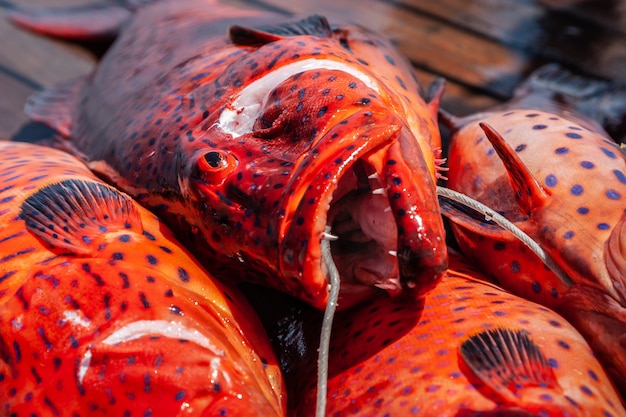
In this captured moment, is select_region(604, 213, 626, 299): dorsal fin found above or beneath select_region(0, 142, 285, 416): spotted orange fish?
above

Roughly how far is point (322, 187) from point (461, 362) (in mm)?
533

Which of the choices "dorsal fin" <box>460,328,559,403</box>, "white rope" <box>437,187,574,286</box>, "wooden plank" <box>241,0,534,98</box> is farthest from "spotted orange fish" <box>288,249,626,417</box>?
"wooden plank" <box>241,0,534,98</box>

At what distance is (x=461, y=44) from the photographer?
3.99 meters

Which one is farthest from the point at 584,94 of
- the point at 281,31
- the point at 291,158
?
the point at 291,158

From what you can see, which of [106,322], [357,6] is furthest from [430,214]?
[357,6]

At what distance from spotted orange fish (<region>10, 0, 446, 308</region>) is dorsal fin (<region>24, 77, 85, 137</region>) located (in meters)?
0.67

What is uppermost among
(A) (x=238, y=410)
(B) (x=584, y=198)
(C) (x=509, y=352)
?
(B) (x=584, y=198)

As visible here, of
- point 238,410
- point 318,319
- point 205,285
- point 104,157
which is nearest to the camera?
point 238,410

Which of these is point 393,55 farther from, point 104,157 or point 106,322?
point 106,322

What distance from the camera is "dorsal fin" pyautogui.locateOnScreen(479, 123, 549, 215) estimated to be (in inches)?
77.7

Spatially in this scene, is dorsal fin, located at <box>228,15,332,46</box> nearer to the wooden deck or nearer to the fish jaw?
the fish jaw

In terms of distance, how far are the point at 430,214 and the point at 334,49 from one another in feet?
2.68

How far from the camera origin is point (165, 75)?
8.37 feet

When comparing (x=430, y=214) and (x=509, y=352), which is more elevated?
(x=430, y=214)
